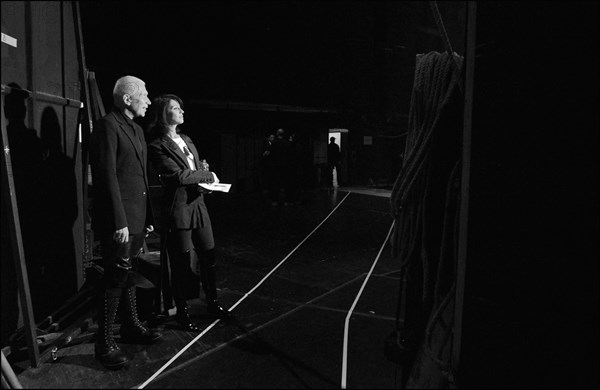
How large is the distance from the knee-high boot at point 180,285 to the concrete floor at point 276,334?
108mm

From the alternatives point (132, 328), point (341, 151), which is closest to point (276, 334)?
point (132, 328)

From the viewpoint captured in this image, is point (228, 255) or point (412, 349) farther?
point (228, 255)

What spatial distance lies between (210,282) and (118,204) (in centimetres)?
117

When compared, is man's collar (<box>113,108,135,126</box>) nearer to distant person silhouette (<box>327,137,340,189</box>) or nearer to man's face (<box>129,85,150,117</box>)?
man's face (<box>129,85,150,117</box>)

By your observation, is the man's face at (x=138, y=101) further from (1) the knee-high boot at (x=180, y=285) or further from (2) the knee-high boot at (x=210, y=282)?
(2) the knee-high boot at (x=210, y=282)

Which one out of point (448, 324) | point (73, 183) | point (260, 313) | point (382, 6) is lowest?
point (260, 313)

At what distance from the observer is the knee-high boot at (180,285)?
3379 mm

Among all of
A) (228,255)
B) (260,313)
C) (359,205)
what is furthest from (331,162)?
(260,313)

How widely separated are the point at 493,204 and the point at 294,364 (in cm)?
162

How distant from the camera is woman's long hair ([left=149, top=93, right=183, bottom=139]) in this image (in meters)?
3.33

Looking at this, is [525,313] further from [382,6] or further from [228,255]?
[382,6]

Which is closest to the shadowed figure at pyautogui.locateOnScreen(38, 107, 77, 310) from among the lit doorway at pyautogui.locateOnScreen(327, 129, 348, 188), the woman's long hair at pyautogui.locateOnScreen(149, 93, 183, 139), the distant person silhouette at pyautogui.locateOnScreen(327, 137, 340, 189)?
the woman's long hair at pyautogui.locateOnScreen(149, 93, 183, 139)

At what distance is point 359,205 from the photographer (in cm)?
1061

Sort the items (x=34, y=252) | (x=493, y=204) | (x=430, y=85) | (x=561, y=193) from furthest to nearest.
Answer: (x=34, y=252) < (x=430, y=85) < (x=493, y=204) < (x=561, y=193)
